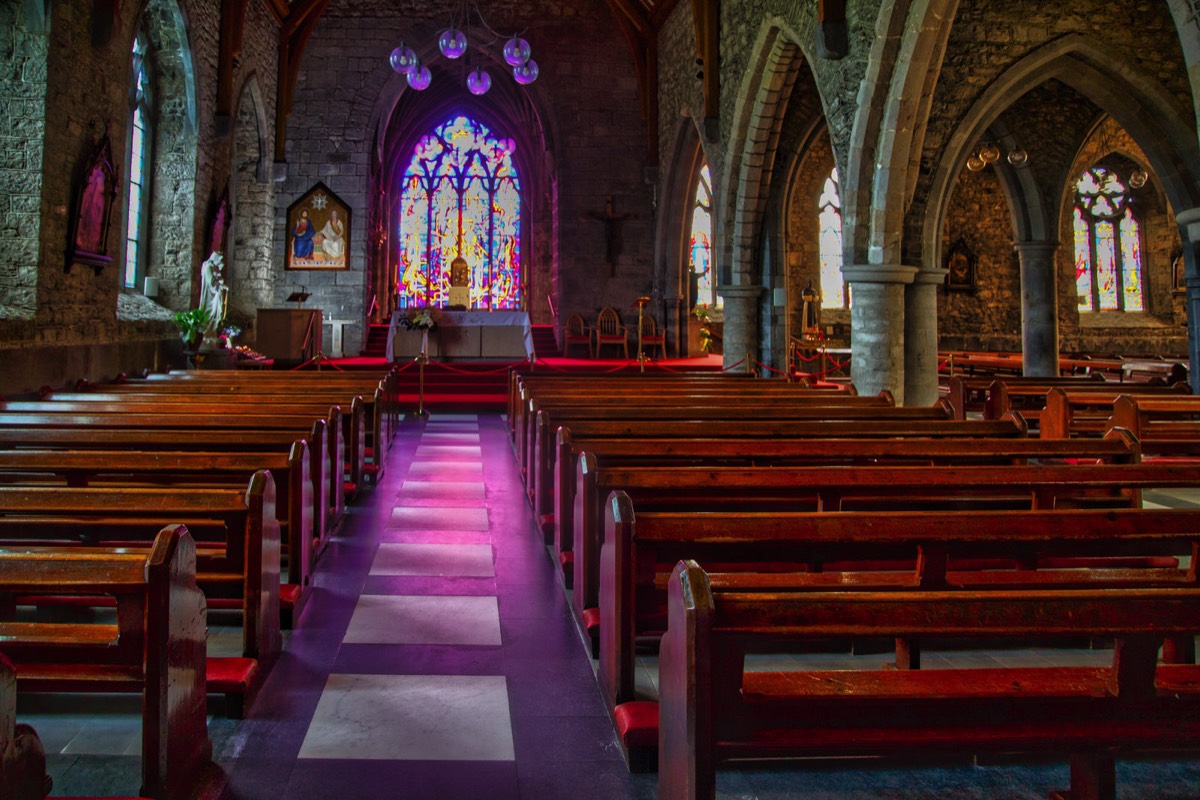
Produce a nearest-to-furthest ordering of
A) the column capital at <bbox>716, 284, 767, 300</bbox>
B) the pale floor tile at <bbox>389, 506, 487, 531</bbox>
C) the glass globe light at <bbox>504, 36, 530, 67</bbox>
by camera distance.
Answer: the pale floor tile at <bbox>389, 506, 487, 531</bbox> → the glass globe light at <bbox>504, 36, 530, 67</bbox> → the column capital at <bbox>716, 284, 767, 300</bbox>

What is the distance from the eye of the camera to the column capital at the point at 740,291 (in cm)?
1332

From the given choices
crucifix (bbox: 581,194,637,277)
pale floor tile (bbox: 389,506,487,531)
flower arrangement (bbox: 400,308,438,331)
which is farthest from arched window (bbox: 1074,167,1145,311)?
pale floor tile (bbox: 389,506,487,531)

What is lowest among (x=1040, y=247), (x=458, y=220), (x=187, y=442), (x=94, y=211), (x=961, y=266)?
(x=187, y=442)

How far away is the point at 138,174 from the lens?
453 inches

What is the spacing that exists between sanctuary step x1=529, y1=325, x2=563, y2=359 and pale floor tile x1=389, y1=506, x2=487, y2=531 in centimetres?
1106

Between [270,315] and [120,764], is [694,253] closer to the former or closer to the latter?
[270,315]

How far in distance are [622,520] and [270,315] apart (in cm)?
1280

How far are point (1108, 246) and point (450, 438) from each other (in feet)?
58.0

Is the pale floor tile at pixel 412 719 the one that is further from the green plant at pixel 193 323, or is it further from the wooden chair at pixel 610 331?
the wooden chair at pixel 610 331

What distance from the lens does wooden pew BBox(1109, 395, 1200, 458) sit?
17.5 ft

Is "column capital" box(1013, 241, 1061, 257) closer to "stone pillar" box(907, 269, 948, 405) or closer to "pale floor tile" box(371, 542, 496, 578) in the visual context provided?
"stone pillar" box(907, 269, 948, 405)

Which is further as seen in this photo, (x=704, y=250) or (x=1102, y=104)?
(x=704, y=250)

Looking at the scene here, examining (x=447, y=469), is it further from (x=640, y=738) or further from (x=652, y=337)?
(x=652, y=337)

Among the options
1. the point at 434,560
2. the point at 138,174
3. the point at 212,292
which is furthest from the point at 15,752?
the point at 138,174
